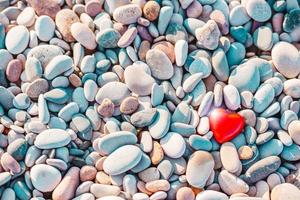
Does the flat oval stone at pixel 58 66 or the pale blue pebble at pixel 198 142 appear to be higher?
the flat oval stone at pixel 58 66

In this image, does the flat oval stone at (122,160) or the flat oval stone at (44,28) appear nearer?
the flat oval stone at (122,160)

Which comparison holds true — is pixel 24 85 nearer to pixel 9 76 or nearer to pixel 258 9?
pixel 9 76

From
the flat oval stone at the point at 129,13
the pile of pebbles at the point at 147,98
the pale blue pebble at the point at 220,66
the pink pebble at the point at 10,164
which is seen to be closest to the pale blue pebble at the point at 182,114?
the pile of pebbles at the point at 147,98

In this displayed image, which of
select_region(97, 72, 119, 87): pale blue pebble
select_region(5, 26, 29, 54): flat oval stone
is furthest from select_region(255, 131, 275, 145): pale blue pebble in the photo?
select_region(5, 26, 29, 54): flat oval stone

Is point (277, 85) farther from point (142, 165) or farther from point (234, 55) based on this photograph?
point (142, 165)

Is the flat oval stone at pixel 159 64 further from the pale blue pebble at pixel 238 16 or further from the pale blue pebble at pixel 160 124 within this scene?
the pale blue pebble at pixel 238 16

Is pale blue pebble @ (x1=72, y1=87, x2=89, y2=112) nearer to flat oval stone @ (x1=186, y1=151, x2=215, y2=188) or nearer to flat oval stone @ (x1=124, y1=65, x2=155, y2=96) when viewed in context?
flat oval stone @ (x1=124, y1=65, x2=155, y2=96)

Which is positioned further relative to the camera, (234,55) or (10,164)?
(234,55)

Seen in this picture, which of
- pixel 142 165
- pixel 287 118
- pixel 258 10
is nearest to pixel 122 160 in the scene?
pixel 142 165
